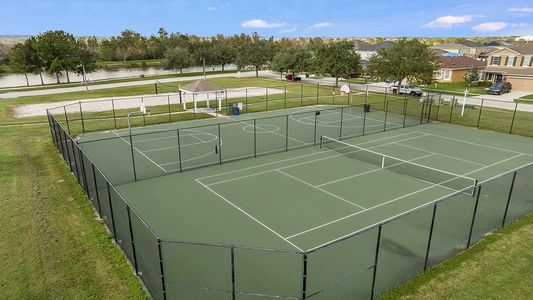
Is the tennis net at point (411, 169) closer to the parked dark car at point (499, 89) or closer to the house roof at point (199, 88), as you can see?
the house roof at point (199, 88)

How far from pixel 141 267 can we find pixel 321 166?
1114cm

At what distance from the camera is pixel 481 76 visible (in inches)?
2340

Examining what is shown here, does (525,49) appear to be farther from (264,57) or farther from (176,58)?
(176,58)

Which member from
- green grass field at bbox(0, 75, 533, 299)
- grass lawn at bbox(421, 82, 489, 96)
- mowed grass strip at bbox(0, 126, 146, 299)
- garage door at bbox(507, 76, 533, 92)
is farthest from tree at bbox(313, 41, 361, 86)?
green grass field at bbox(0, 75, 533, 299)

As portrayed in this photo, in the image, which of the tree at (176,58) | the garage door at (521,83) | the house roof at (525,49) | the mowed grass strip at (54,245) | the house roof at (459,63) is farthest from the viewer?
the tree at (176,58)

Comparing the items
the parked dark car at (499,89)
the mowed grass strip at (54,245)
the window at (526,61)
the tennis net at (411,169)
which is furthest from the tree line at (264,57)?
the mowed grass strip at (54,245)

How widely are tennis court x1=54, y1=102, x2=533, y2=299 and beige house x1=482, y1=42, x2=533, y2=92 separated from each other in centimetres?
3296

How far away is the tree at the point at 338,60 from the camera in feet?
171

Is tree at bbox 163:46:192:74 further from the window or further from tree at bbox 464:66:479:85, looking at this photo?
the window

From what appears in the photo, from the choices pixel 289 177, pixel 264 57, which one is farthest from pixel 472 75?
pixel 289 177

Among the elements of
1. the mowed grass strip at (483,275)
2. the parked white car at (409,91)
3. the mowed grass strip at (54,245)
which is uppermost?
the parked white car at (409,91)

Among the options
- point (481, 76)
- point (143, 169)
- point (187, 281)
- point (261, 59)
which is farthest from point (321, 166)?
point (261, 59)

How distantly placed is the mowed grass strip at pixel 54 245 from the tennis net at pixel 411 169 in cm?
1300

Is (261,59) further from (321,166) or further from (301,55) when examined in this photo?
(321,166)
